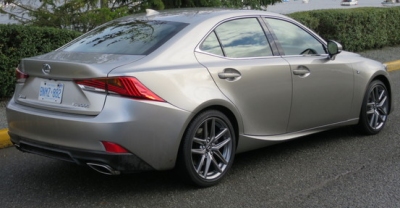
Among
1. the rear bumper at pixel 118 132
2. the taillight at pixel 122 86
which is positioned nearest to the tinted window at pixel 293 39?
the rear bumper at pixel 118 132

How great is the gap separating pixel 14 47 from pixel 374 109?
4769mm

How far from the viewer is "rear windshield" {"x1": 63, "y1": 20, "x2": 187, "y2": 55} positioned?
494cm

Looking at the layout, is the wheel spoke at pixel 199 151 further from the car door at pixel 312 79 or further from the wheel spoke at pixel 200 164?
the car door at pixel 312 79

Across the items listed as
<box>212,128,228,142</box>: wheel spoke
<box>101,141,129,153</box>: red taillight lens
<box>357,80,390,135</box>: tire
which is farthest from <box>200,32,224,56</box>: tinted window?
<box>357,80,390,135</box>: tire

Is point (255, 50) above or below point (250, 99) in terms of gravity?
above

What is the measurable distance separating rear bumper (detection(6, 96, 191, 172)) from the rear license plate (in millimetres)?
104

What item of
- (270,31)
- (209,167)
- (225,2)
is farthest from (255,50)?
(225,2)

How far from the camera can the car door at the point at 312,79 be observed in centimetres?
569

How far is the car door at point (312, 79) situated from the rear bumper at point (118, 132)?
1.49 metres

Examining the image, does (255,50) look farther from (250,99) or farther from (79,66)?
(79,66)

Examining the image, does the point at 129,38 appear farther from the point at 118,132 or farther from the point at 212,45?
the point at 118,132

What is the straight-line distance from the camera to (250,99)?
5188 millimetres

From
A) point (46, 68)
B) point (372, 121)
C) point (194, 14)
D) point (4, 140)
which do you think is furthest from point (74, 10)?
point (46, 68)

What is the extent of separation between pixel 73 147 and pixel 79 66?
61 centimetres
